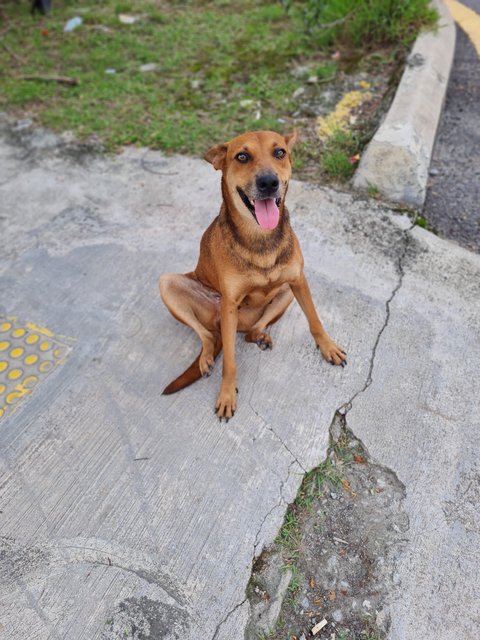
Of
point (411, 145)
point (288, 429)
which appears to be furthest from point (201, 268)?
point (411, 145)

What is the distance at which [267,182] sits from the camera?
2.44m

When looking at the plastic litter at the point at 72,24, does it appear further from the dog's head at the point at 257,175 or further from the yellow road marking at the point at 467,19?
the dog's head at the point at 257,175

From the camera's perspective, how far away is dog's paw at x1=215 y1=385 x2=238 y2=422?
3033 mm

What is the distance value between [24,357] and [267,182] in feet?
6.85

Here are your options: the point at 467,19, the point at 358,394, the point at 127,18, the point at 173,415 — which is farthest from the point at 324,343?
the point at 127,18

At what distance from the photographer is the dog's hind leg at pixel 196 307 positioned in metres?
3.25

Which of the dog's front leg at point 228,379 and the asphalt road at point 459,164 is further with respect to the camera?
the asphalt road at point 459,164

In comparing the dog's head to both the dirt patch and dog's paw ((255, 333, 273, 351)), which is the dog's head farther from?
the dirt patch

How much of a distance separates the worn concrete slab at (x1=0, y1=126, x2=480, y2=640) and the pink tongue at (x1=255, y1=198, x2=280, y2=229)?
1.09 meters

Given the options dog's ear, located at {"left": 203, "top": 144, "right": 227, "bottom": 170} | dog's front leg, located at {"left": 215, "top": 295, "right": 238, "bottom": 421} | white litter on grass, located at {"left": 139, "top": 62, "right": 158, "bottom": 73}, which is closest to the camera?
dog's ear, located at {"left": 203, "top": 144, "right": 227, "bottom": 170}

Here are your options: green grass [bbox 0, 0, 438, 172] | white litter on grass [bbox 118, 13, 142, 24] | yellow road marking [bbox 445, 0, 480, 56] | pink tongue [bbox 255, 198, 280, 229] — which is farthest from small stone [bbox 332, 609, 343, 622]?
white litter on grass [bbox 118, 13, 142, 24]

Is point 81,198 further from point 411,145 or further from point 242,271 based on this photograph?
point 411,145

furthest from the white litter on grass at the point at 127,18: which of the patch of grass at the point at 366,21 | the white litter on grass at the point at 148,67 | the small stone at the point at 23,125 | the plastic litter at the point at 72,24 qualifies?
the small stone at the point at 23,125

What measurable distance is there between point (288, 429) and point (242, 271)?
961 mm
